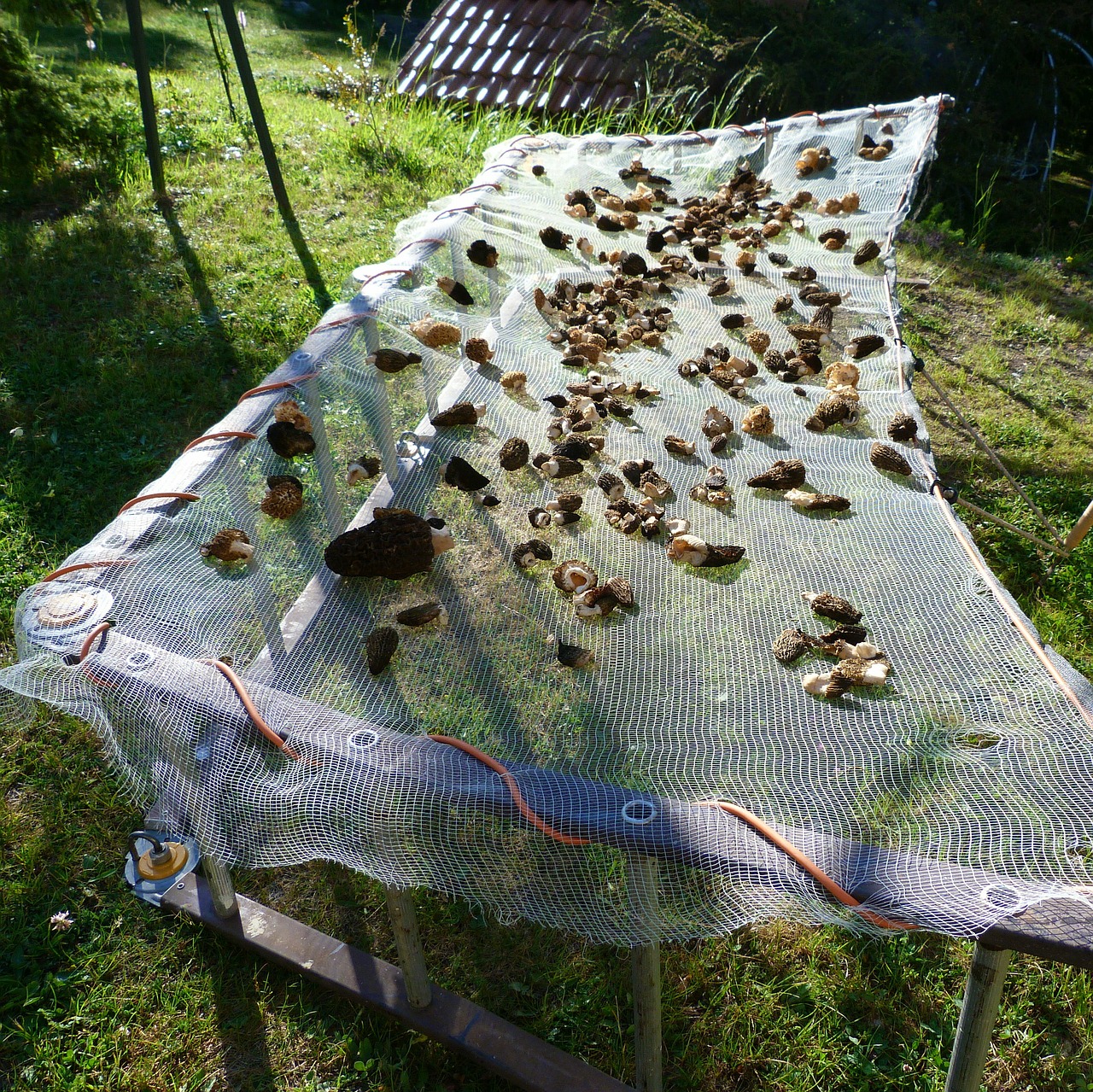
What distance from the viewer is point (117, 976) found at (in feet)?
5.48

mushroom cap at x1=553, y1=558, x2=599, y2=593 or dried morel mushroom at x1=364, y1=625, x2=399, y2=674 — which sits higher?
mushroom cap at x1=553, y1=558, x2=599, y2=593

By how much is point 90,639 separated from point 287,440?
679 millimetres

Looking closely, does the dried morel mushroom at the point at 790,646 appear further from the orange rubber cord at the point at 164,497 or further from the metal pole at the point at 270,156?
the metal pole at the point at 270,156

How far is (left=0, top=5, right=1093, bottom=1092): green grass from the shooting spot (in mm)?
1578

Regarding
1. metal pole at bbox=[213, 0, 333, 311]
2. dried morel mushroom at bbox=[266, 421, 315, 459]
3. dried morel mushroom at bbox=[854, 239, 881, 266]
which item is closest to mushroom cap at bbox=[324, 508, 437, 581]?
dried morel mushroom at bbox=[266, 421, 315, 459]

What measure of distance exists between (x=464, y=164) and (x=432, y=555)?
411cm

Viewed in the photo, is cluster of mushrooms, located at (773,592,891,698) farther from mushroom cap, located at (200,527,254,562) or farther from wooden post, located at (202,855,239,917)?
wooden post, located at (202,855,239,917)

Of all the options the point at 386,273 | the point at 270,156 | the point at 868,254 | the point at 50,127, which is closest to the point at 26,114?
the point at 50,127

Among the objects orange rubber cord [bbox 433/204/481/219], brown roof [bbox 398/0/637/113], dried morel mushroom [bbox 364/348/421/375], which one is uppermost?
brown roof [bbox 398/0/637/113]

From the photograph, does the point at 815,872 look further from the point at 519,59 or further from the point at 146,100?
the point at 519,59

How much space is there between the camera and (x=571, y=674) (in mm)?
1509

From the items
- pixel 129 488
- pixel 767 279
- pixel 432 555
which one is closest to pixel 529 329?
pixel 767 279

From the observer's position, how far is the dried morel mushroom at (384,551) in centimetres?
167

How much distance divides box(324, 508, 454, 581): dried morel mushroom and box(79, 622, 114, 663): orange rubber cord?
1.63ft
